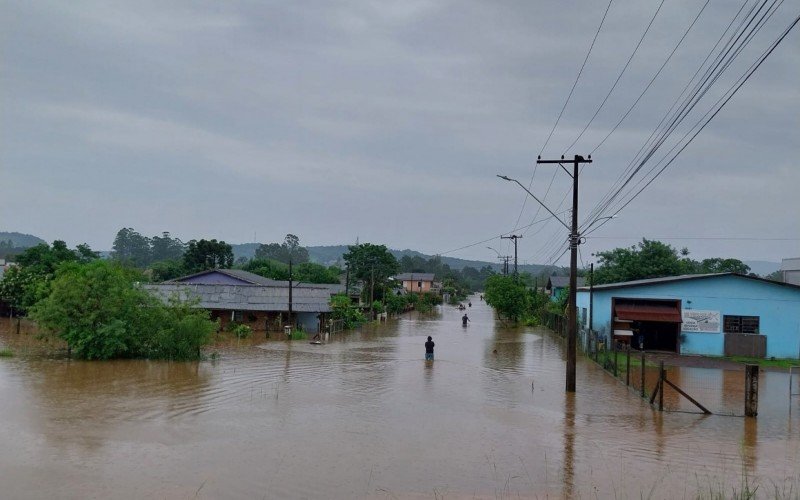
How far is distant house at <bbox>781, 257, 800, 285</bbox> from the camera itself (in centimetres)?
4910

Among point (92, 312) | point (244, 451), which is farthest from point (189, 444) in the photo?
point (92, 312)

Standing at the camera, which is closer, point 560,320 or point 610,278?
point 560,320

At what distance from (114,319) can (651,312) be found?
26740 millimetres

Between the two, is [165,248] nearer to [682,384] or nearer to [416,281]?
[416,281]

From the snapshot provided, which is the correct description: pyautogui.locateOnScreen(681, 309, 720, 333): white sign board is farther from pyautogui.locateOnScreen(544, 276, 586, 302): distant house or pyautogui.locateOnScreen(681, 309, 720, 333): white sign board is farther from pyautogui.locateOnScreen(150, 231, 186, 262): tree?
pyautogui.locateOnScreen(150, 231, 186, 262): tree

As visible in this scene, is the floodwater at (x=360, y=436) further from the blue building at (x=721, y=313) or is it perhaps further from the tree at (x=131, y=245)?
the tree at (x=131, y=245)

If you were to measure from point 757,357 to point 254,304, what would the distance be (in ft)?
102

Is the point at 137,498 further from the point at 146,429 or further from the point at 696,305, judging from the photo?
the point at 696,305

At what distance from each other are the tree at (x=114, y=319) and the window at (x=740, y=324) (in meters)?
26.4

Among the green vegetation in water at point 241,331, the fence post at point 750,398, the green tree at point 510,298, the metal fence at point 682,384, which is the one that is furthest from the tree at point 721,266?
the fence post at point 750,398

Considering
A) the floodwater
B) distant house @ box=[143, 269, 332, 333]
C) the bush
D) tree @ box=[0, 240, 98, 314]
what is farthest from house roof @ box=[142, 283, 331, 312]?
the floodwater

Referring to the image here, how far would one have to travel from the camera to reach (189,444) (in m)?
14.0

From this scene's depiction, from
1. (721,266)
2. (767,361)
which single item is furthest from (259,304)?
(721,266)

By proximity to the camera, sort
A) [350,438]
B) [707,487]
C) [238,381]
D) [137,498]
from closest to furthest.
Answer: [137,498] → [707,487] → [350,438] → [238,381]
